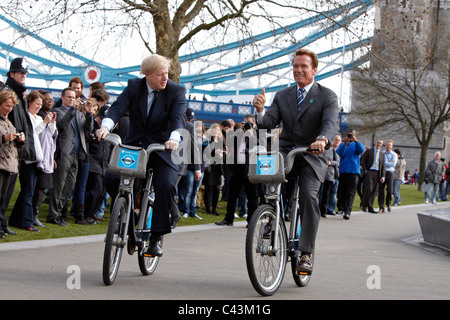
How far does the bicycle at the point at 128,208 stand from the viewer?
19.0ft

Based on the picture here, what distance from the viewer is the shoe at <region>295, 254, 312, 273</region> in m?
6.05

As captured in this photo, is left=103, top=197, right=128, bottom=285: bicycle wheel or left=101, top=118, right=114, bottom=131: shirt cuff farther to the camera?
left=101, top=118, right=114, bottom=131: shirt cuff

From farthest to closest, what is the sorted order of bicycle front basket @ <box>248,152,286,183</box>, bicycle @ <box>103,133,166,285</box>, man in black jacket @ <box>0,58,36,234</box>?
1. man in black jacket @ <box>0,58,36,234</box>
2. bicycle front basket @ <box>248,152,286,183</box>
3. bicycle @ <box>103,133,166,285</box>

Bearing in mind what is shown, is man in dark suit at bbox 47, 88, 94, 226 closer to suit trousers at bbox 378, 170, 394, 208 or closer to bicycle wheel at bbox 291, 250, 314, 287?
bicycle wheel at bbox 291, 250, 314, 287

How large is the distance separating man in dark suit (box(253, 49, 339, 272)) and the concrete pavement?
61 cm

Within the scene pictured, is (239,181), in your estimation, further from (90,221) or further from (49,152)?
(49,152)

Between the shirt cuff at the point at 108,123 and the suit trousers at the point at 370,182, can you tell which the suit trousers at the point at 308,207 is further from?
the suit trousers at the point at 370,182

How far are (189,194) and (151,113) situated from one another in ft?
24.3

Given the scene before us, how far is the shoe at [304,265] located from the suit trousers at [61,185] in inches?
206

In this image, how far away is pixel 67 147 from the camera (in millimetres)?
10586

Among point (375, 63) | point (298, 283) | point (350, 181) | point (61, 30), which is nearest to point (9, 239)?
point (298, 283)

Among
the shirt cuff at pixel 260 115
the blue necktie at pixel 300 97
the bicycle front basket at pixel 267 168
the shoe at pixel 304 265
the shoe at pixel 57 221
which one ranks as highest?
the blue necktie at pixel 300 97

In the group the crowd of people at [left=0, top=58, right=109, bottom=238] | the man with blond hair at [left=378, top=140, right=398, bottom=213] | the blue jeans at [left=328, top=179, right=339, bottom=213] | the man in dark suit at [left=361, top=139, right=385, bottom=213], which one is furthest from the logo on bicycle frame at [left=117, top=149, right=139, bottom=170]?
the man with blond hair at [left=378, top=140, right=398, bottom=213]

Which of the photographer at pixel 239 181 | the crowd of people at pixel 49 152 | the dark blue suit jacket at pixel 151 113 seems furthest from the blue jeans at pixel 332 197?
the dark blue suit jacket at pixel 151 113
